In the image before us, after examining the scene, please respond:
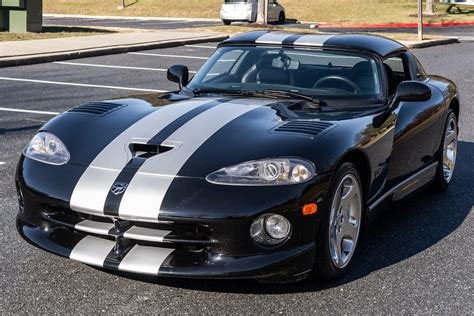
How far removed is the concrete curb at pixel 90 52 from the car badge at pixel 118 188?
1156 centimetres

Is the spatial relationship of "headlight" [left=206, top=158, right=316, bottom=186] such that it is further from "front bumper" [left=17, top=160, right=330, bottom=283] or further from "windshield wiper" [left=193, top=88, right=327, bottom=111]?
"windshield wiper" [left=193, top=88, right=327, bottom=111]

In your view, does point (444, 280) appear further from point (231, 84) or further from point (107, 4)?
point (107, 4)

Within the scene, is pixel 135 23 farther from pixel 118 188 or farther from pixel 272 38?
pixel 118 188

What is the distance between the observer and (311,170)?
4.01m

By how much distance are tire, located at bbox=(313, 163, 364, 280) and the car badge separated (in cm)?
107

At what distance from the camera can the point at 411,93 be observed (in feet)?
17.0

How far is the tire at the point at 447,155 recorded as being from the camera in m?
6.37

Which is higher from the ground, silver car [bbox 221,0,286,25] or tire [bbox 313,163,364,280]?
silver car [bbox 221,0,286,25]

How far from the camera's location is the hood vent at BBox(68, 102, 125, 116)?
4.77m

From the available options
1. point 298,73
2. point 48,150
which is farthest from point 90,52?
point 48,150

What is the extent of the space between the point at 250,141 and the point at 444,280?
1428 millimetres

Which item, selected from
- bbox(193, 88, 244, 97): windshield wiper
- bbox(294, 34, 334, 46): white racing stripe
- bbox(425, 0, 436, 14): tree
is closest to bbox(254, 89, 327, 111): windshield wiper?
bbox(193, 88, 244, 97): windshield wiper

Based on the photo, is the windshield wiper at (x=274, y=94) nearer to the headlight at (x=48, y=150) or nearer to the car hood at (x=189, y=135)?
the car hood at (x=189, y=135)

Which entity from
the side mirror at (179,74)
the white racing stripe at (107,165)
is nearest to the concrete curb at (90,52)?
the side mirror at (179,74)
